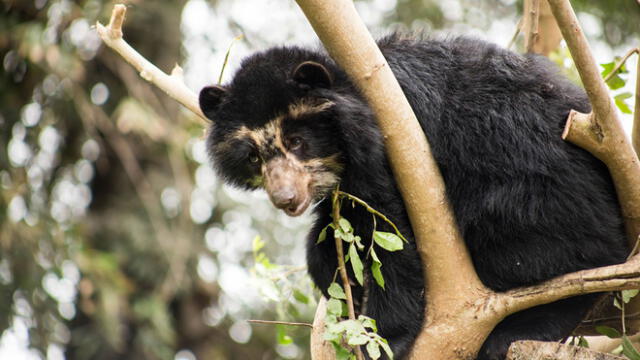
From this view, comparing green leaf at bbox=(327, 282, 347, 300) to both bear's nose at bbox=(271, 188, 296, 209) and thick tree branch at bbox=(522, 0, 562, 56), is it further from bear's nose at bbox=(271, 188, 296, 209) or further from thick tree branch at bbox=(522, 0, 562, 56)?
thick tree branch at bbox=(522, 0, 562, 56)

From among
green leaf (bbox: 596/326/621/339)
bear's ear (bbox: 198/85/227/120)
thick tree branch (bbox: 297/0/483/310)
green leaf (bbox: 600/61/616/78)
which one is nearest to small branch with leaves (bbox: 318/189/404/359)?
thick tree branch (bbox: 297/0/483/310)

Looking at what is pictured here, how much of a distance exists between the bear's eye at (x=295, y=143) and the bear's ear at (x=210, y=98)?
456mm

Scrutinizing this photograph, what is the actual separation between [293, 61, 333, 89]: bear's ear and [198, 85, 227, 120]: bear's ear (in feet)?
1.44

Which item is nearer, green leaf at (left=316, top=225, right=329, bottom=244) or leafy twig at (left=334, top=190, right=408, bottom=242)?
leafy twig at (left=334, top=190, right=408, bottom=242)

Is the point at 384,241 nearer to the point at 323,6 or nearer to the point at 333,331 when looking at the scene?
the point at 333,331

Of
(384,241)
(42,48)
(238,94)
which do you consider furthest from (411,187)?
(42,48)

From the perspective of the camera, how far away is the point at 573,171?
3.61 m

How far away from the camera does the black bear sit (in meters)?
3.64

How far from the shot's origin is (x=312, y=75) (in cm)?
380

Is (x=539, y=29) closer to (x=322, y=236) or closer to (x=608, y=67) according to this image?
(x=608, y=67)

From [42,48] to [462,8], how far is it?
6.00 meters

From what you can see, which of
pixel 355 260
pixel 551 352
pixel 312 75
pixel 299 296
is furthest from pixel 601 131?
pixel 299 296

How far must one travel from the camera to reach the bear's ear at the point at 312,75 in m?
3.74

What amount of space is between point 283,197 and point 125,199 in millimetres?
7073
